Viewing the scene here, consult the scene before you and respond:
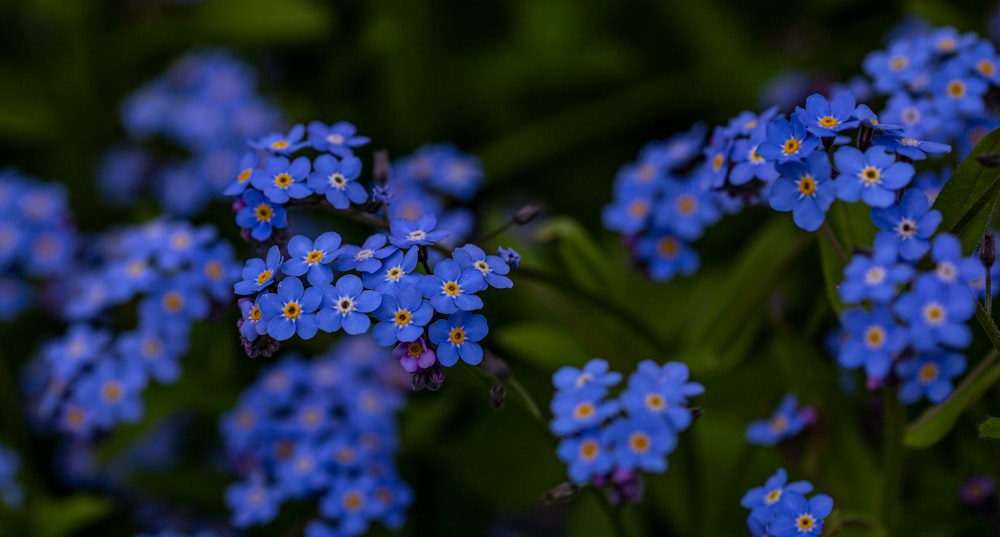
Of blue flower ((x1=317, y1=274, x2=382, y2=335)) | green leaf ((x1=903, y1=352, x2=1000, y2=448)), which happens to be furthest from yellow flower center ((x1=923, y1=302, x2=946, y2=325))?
blue flower ((x1=317, y1=274, x2=382, y2=335))

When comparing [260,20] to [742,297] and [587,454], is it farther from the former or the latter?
[587,454]

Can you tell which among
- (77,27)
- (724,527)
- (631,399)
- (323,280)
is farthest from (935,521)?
(77,27)

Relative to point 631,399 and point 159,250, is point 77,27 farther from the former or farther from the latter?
point 631,399

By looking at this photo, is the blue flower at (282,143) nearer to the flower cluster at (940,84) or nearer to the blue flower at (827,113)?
the blue flower at (827,113)

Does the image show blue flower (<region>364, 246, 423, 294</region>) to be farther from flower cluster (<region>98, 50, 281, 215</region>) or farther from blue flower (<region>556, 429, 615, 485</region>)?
flower cluster (<region>98, 50, 281, 215</region>)

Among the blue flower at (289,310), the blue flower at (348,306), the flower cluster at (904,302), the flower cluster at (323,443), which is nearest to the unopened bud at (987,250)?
the flower cluster at (904,302)

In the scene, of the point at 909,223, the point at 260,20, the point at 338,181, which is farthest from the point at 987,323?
the point at 260,20
